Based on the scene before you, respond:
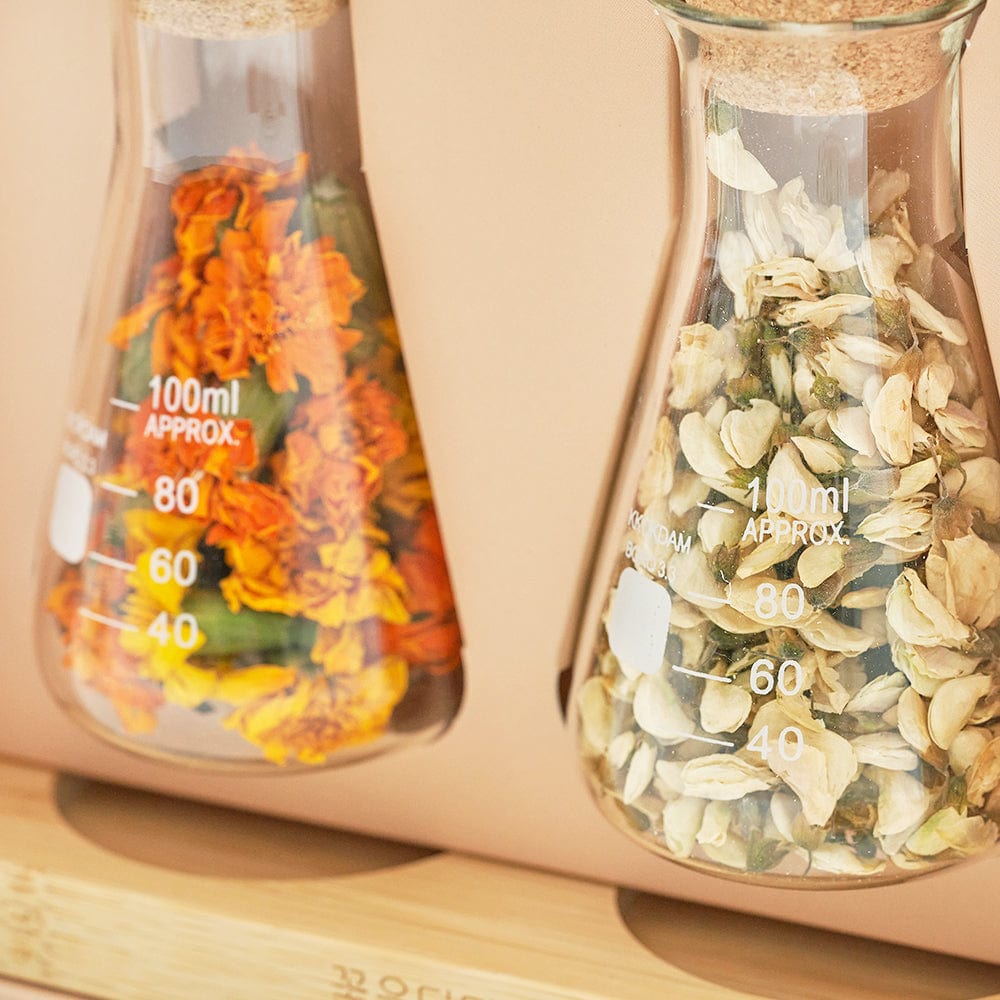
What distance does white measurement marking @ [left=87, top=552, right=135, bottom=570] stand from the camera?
0.67m

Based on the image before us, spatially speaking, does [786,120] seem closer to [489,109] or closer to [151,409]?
[489,109]

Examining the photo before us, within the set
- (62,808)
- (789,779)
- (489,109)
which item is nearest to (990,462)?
(789,779)

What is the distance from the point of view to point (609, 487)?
0.64 meters

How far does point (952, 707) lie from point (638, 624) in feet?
0.40

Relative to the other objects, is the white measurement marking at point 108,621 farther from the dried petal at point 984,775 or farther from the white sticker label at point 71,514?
the dried petal at point 984,775

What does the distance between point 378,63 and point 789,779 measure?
37 cm

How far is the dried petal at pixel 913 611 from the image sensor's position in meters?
0.52

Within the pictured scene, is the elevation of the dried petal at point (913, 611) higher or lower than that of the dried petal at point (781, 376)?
lower

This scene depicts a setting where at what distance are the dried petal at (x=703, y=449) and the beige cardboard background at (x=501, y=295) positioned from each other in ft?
0.43

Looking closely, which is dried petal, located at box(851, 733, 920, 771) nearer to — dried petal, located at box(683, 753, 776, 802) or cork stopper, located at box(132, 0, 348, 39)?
dried petal, located at box(683, 753, 776, 802)

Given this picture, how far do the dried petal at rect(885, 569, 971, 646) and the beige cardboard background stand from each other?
0.49 ft

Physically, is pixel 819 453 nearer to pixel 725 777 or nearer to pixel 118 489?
pixel 725 777

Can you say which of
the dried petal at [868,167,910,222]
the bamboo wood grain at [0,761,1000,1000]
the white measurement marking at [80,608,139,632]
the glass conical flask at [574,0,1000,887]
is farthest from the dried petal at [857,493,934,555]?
the white measurement marking at [80,608,139,632]

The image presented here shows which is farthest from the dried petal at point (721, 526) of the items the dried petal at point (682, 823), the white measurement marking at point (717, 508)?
the dried petal at point (682, 823)
